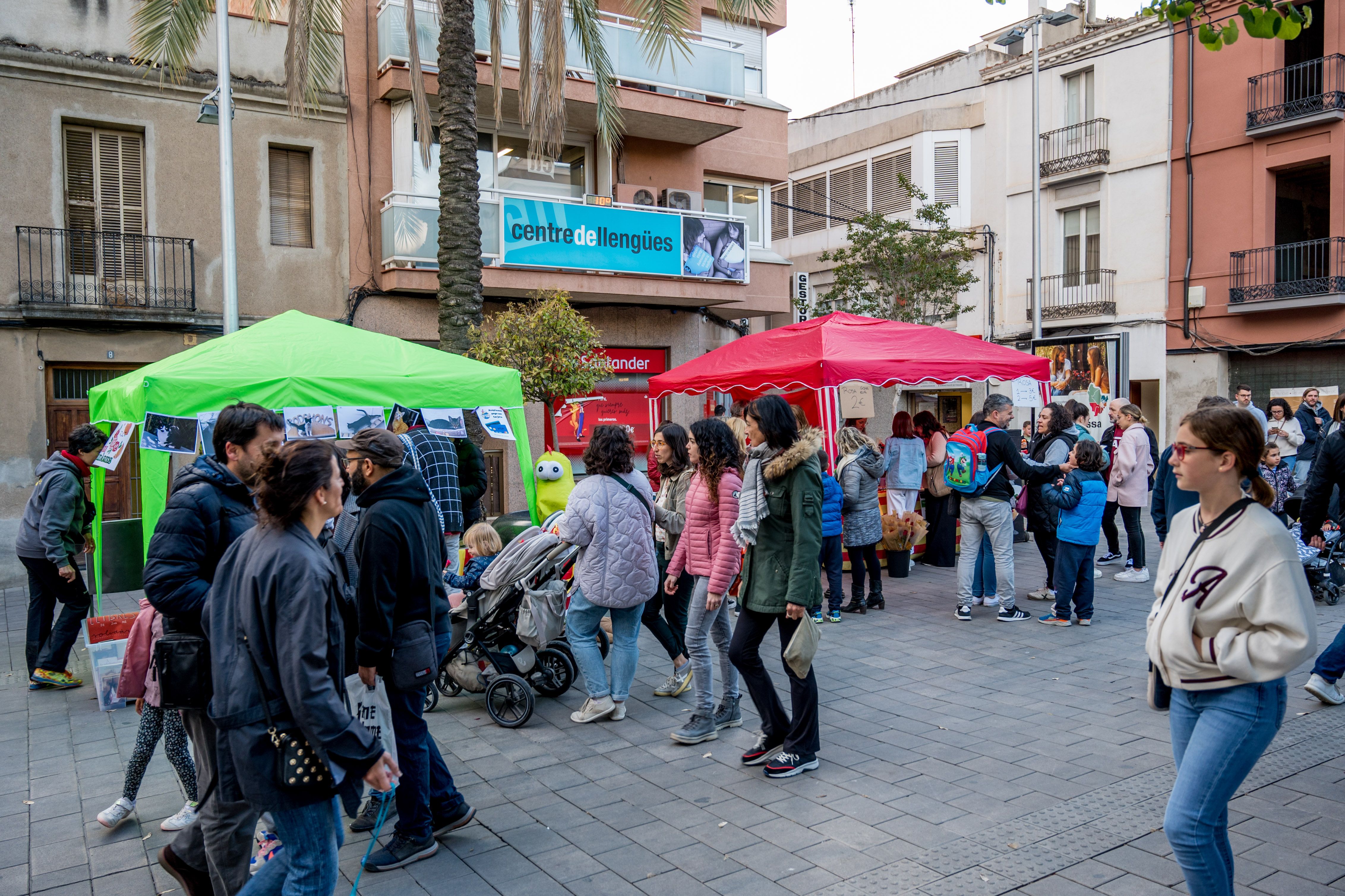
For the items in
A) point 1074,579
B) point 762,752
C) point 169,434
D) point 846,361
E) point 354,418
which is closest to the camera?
point 762,752

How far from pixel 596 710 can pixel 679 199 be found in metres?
13.1

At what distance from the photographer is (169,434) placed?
689cm

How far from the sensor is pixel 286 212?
14242mm

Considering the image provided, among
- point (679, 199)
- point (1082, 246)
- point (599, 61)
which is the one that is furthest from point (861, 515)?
point (1082, 246)

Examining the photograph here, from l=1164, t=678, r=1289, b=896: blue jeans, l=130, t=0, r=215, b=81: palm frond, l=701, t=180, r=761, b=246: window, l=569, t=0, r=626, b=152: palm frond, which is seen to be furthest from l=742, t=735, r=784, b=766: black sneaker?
l=701, t=180, r=761, b=246: window

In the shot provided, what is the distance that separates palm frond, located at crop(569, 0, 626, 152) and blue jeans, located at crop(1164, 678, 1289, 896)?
11.1 meters

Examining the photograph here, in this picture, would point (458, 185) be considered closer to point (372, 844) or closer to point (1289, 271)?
point (372, 844)

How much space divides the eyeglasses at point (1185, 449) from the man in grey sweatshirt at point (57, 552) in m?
6.73

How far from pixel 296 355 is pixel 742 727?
4.38 metres

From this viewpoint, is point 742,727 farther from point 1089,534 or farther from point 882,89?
point 882,89

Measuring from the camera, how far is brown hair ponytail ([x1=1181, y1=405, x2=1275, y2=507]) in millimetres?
3006

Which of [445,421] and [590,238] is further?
[590,238]

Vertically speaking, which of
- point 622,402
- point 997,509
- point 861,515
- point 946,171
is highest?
point 946,171

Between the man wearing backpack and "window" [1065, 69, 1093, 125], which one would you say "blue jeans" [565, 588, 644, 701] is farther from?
"window" [1065, 69, 1093, 125]
